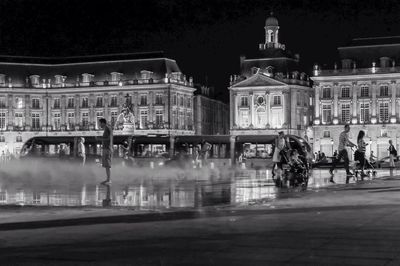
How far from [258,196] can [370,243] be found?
823cm

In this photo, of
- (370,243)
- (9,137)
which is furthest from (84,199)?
(9,137)

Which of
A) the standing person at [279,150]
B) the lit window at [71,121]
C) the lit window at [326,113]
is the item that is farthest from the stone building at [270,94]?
the standing person at [279,150]

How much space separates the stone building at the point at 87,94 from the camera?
117m

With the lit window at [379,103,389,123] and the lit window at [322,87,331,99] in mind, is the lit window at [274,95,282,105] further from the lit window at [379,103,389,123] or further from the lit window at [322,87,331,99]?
the lit window at [379,103,389,123]

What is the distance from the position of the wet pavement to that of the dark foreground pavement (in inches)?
0.4

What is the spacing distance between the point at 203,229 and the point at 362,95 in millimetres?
97942

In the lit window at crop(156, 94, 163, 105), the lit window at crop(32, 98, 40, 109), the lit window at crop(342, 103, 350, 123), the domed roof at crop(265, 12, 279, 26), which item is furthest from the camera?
the lit window at crop(32, 98, 40, 109)

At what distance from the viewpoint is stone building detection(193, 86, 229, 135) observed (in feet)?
415

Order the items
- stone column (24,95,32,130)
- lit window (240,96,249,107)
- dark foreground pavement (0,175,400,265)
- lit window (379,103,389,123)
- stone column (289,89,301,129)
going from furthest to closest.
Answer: stone column (24,95,32,130) → lit window (240,96,249,107) → stone column (289,89,301,129) → lit window (379,103,389,123) → dark foreground pavement (0,175,400,265)

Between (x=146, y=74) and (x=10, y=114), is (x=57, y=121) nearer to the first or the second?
(x=10, y=114)

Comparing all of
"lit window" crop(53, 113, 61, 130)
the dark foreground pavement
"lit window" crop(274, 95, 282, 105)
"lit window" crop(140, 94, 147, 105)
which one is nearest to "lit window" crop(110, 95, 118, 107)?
"lit window" crop(140, 94, 147, 105)

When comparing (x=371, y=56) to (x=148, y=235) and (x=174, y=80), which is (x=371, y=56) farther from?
(x=148, y=235)

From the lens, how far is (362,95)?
105688 millimetres

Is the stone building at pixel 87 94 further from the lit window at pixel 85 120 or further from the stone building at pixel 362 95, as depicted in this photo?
the stone building at pixel 362 95
